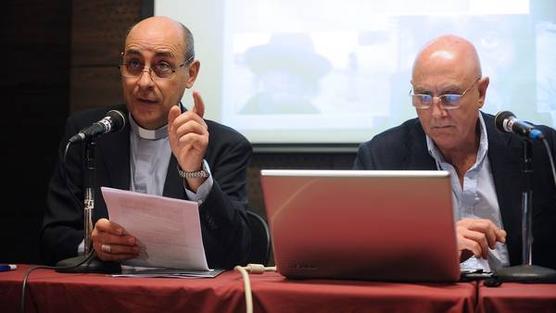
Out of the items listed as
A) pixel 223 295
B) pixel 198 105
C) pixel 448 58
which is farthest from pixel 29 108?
pixel 223 295

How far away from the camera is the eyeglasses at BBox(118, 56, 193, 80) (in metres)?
2.40

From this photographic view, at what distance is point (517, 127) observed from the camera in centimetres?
171

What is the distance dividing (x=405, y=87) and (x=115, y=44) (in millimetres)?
1345

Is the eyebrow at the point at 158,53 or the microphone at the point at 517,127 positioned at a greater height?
the eyebrow at the point at 158,53

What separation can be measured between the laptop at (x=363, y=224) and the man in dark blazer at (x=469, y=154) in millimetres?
625

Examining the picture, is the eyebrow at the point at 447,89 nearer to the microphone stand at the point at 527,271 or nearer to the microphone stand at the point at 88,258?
the microphone stand at the point at 527,271

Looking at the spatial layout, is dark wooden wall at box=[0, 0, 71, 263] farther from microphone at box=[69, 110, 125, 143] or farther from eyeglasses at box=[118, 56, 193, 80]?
microphone at box=[69, 110, 125, 143]

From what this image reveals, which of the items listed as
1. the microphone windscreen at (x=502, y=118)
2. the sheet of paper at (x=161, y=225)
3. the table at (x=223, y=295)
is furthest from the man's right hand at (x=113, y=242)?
the microphone windscreen at (x=502, y=118)

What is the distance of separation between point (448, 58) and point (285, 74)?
1.02m

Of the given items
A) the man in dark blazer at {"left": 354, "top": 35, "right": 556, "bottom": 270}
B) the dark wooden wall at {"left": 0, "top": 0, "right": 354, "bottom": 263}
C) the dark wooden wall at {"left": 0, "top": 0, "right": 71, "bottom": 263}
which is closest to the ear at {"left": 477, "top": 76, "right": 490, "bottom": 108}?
the man in dark blazer at {"left": 354, "top": 35, "right": 556, "bottom": 270}

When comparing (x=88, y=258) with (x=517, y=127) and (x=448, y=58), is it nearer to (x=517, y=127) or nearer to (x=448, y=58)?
(x=517, y=127)

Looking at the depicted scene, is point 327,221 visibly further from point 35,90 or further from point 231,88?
point 35,90

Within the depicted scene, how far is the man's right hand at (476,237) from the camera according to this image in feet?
5.66

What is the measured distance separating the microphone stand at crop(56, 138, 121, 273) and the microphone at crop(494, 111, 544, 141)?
1.00m
